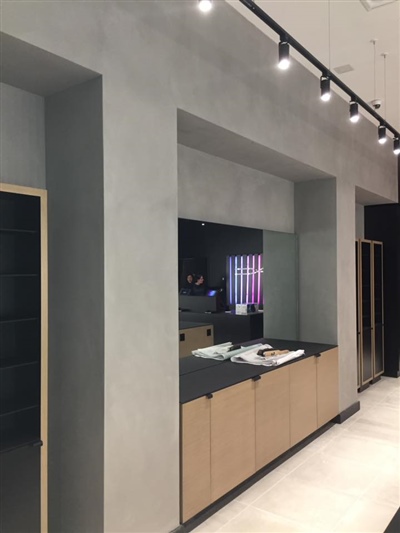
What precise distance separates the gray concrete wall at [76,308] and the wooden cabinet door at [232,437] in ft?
2.93

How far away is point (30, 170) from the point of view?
95.7 inches

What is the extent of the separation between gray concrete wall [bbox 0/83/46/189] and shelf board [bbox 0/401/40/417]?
1.14 metres

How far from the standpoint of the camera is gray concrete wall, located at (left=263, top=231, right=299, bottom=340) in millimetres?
4395

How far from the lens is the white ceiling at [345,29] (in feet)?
10.3

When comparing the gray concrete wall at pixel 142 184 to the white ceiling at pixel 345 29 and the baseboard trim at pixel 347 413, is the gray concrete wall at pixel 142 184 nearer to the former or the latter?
the white ceiling at pixel 345 29

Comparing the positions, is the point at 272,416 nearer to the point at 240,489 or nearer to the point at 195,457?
the point at 240,489

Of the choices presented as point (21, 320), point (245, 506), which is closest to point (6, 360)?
point (21, 320)

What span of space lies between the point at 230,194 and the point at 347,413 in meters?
2.72

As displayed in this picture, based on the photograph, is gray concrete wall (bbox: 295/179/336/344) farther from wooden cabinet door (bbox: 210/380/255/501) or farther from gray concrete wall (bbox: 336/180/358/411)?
wooden cabinet door (bbox: 210/380/255/501)

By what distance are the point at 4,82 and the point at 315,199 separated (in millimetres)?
3266

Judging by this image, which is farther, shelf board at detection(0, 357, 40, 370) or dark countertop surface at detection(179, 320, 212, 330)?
dark countertop surface at detection(179, 320, 212, 330)

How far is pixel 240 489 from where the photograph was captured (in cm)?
316

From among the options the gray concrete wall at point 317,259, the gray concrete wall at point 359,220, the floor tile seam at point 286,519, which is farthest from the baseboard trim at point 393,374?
the floor tile seam at point 286,519

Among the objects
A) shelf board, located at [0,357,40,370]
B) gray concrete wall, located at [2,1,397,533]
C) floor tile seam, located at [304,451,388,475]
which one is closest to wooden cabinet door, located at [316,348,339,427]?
floor tile seam, located at [304,451,388,475]
